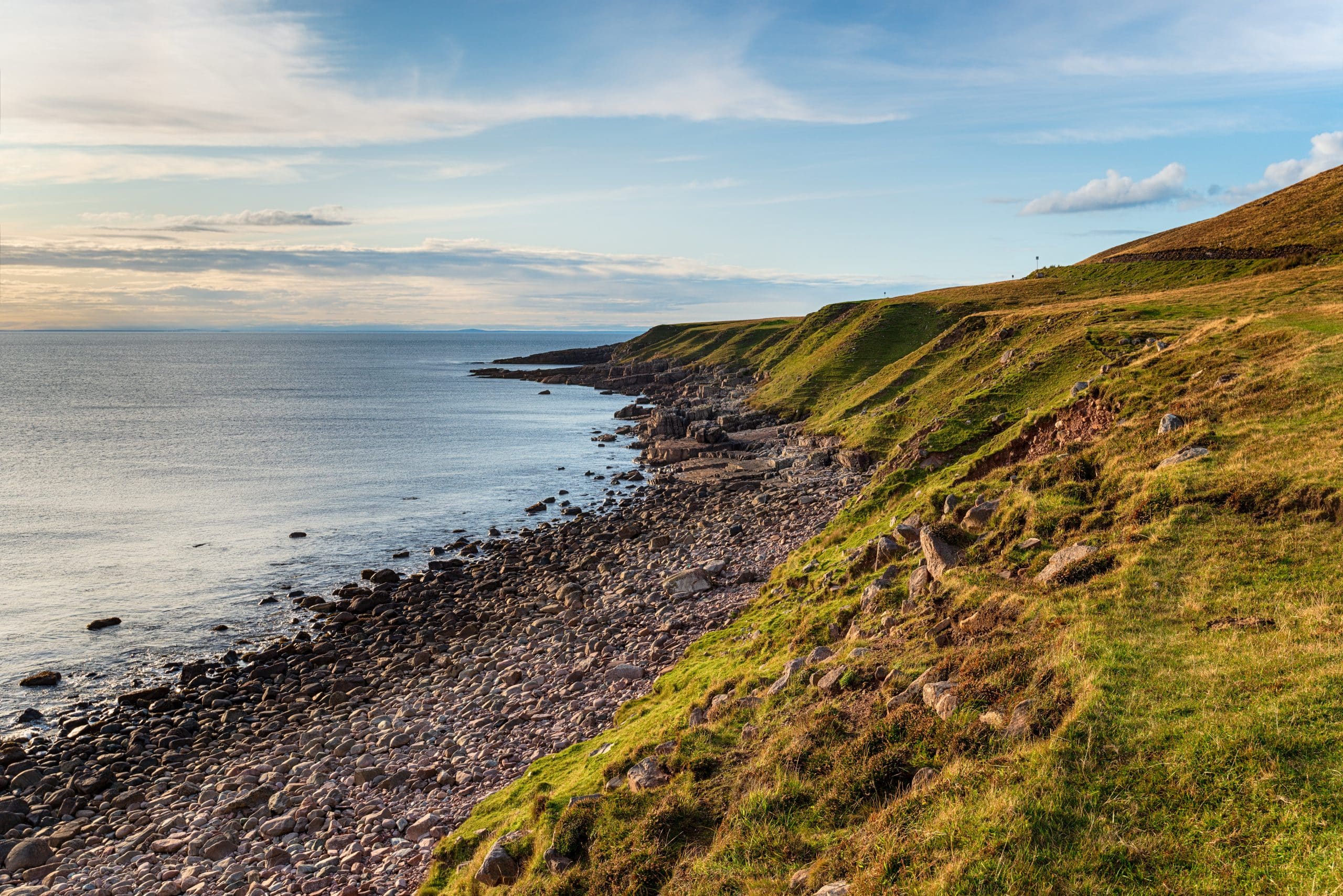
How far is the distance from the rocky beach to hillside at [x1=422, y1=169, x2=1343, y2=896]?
2.66 meters

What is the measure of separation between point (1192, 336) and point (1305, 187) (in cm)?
9461

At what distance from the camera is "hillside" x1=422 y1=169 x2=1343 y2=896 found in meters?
8.97

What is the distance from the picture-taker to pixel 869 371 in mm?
80188

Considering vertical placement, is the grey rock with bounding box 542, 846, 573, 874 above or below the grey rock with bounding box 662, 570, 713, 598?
above

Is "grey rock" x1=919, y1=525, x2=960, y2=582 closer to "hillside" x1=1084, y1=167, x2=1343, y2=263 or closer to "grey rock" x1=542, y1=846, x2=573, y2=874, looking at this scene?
"grey rock" x1=542, y1=846, x2=573, y2=874

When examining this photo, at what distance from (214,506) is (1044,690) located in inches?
2342

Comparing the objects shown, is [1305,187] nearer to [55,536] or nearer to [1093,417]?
[1093,417]

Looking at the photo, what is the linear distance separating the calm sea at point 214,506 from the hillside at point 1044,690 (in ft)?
81.6

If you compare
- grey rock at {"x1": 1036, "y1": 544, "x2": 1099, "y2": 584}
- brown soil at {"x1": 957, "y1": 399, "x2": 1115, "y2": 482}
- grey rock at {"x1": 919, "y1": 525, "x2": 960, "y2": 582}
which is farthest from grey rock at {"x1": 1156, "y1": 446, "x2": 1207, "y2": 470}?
grey rock at {"x1": 919, "y1": 525, "x2": 960, "y2": 582}

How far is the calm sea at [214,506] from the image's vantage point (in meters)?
32.6

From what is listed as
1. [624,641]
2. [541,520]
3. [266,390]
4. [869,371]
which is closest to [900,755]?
[624,641]

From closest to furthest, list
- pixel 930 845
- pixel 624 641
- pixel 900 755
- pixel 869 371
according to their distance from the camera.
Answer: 1. pixel 930 845
2. pixel 900 755
3. pixel 624 641
4. pixel 869 371

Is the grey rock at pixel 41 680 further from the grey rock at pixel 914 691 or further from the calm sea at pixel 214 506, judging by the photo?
the grey rock at pixel 914 691

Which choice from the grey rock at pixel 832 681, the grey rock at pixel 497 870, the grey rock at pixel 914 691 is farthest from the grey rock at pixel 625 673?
the grey rock at pixel 914 691
